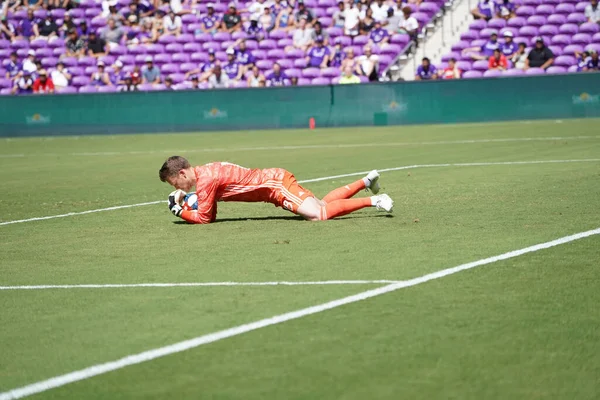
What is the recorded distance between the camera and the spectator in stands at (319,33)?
1321 inches

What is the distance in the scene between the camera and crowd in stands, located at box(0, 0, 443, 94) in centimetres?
3334

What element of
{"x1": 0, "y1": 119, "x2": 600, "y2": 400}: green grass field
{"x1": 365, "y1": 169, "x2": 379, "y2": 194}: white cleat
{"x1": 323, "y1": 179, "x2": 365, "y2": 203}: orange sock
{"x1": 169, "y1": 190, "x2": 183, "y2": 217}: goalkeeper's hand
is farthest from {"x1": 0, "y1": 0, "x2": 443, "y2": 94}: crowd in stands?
{"x1": 169, "y1": 190, "x2": 183, "y2": 217}: goalkeeper's hand

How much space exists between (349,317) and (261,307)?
0.66 meters

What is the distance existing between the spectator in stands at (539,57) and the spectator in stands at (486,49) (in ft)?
4.18

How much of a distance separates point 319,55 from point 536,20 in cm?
653

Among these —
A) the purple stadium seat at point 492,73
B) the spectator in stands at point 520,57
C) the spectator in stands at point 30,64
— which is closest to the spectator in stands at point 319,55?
the purple stadium seat at point 492,73

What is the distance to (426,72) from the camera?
100ft

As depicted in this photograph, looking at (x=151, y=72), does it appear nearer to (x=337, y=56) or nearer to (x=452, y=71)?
(x=337, y=56)

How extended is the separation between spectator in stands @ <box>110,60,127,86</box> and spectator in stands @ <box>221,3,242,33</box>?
3595 millimetres

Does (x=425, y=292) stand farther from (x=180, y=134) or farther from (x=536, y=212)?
(x=180, y=134)

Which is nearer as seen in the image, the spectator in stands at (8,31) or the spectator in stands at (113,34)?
the spectator in stands at (113,34)

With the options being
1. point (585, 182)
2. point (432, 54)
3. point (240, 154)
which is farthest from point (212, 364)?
point (432, 54)

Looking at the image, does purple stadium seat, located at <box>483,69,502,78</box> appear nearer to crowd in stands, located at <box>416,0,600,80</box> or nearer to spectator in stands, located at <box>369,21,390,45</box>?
crowd in stands, located at <box>416,0,600,80</box>

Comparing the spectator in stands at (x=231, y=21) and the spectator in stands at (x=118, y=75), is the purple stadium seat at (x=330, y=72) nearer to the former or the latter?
the spectator in stands at (x=231, y=21)
